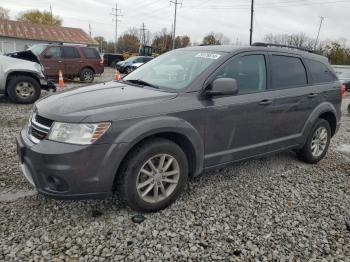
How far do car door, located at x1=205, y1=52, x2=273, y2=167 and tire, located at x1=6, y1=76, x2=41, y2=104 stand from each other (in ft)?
21.7

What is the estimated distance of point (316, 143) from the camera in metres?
4.99

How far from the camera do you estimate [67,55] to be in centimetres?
1430

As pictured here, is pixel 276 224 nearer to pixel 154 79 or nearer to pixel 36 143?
pixel 154 79

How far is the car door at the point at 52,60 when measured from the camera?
541 inches

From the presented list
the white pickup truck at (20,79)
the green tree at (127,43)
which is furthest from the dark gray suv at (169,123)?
the green tree at (127,43)

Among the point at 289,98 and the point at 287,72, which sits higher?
the point at 287,72

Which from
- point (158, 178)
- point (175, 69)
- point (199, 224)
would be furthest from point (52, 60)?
point (199, 224)

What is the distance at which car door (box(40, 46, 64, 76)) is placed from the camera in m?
13.8

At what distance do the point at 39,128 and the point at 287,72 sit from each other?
3.17 m

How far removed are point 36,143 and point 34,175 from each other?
0.93ft

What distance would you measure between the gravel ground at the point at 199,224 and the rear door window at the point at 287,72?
128 cm

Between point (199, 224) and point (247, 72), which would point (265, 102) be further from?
point (199, 224)

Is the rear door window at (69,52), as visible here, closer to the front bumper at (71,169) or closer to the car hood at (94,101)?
the car hood at (94,101)

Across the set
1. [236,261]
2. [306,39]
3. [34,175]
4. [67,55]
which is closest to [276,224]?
[236,261]
